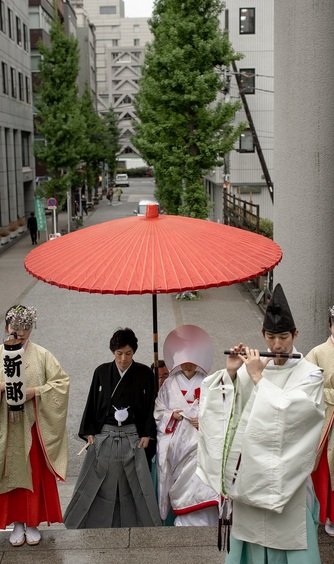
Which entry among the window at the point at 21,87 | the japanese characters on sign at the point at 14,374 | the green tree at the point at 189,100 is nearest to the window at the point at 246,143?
the green tree at the point at 189,100

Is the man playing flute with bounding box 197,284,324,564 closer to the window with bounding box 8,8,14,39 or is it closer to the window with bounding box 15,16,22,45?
the window with bounding box 8,8,14,39

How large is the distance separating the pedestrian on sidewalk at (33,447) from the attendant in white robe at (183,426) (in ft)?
2.52

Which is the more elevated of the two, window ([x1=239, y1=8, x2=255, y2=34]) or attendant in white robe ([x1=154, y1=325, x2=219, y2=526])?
window ([x1=239, y1=8, x2=255, y2=34])

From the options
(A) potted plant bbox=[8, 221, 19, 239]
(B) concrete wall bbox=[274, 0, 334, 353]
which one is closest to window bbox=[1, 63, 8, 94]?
(A) potted plant bbox=[8, 221, 19, 239]

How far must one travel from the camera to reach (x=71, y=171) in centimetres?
3472

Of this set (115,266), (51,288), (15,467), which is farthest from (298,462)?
(51,288)

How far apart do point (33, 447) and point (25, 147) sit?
3745 cm

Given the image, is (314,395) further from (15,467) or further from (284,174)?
(284,174)

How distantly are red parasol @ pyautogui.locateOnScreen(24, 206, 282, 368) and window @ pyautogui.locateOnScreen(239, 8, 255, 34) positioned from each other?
25.3m

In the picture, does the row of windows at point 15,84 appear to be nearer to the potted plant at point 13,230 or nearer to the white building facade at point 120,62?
the potted plant at point 13,230

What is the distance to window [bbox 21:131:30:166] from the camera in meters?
40.2

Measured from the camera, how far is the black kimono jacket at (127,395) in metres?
5.27

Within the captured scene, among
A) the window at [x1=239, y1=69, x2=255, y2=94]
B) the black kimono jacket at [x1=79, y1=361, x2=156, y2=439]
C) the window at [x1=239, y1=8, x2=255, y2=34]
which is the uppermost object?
the window at [x1=239, y1=8, x2=255, y2=34]

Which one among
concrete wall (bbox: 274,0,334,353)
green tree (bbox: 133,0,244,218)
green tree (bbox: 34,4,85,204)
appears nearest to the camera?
concrete wall (bbox: 274,0,334,353)
